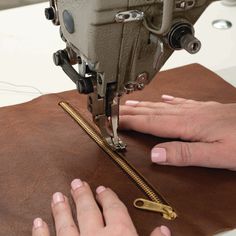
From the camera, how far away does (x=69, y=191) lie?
1122mm

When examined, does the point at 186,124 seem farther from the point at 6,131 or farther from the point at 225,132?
the point at 6,131

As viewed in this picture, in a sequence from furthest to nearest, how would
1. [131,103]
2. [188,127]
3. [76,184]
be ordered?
[131,103] → [188,127] → [76,184]

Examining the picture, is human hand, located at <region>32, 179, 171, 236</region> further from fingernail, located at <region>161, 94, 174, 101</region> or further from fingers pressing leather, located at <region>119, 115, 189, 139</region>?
fingernail, located at <region>161, 94, 174, 101</region>

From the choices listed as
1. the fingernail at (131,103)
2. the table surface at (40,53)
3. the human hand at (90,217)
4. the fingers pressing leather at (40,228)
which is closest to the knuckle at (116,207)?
the human hand at (90,217)

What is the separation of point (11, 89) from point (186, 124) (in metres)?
0.54

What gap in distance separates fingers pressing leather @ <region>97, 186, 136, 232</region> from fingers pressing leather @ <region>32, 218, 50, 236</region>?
0.39 feet

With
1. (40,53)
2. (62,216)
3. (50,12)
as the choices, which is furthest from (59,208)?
(40,53)

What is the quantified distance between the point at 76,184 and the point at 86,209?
8 centimetres

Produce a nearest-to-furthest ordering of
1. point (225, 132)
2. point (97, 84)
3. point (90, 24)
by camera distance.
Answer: point (90, 24) → point (97, 84) → point (225, 132)

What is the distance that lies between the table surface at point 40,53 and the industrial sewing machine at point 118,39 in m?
0.38

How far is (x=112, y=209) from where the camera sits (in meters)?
1.05

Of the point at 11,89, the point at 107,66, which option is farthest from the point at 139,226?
the point at 11,89

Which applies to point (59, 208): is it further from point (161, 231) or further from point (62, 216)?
point (161, 231)

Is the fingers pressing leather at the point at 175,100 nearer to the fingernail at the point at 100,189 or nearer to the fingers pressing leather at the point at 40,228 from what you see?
the fingernail at the point at 100,189
